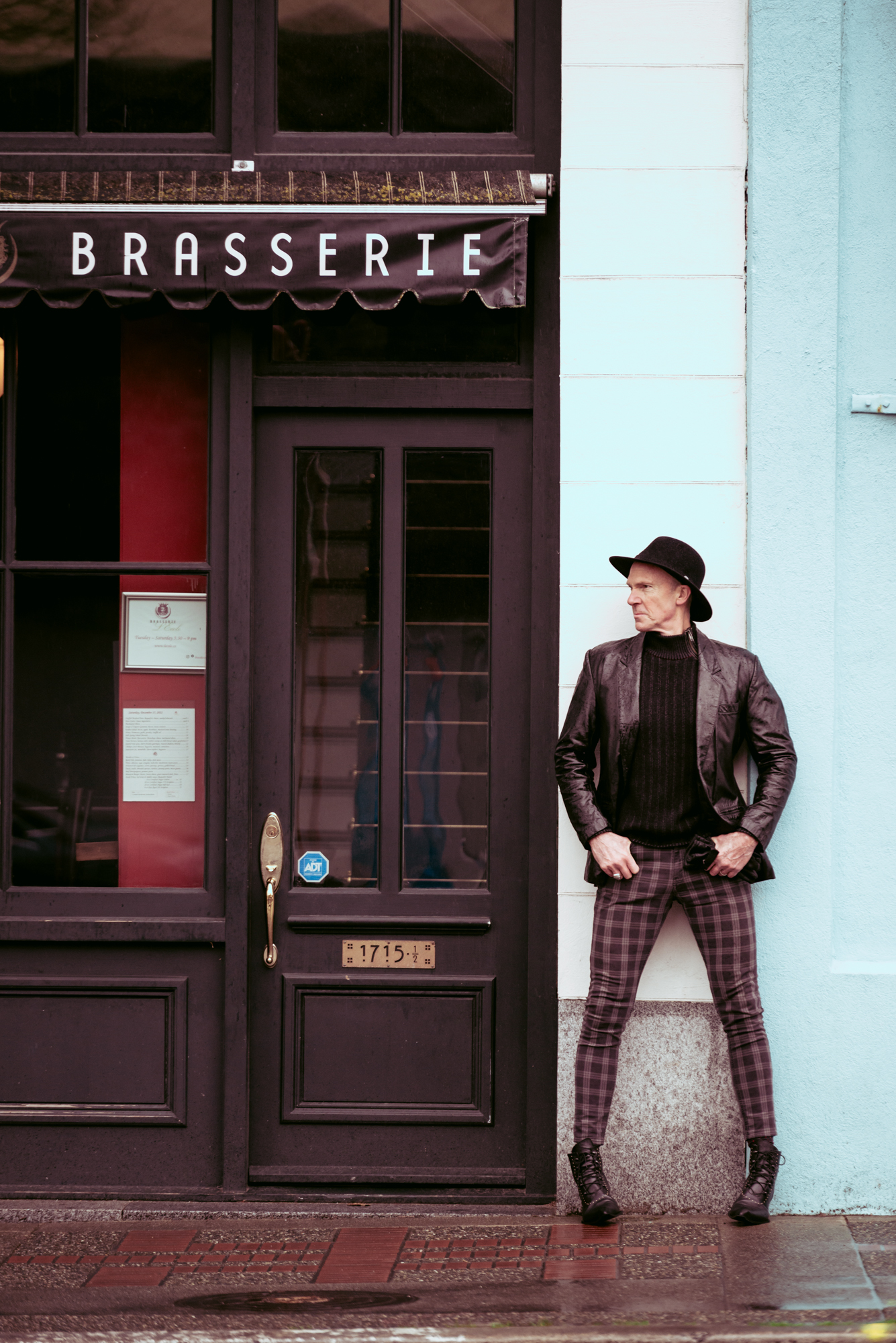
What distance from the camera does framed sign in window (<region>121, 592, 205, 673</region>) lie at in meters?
4.88

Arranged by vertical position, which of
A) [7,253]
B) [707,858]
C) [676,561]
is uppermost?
[7,253]

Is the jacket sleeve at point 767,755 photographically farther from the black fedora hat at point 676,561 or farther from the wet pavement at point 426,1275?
the wet pavement at point 426,1275

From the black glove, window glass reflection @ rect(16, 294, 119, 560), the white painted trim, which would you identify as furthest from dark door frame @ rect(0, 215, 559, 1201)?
the white painted trim

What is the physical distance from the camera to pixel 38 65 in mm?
4926

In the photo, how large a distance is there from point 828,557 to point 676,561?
657 millimetres

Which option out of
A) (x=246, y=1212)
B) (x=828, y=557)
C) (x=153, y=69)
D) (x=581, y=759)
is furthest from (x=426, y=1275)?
(x=153, y=69)

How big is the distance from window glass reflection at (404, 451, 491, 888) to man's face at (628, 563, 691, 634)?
0.67 metres

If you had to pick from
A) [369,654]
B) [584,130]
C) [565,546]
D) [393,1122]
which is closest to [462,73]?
[584,130]

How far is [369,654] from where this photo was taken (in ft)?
15.9

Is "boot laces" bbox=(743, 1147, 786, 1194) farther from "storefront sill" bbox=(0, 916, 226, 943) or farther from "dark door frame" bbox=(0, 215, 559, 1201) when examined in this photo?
"storefront sill" bbox=(0, 916, 226, 943)

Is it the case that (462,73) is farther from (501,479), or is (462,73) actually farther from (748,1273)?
(748,1273)

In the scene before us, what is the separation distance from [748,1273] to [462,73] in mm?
4546

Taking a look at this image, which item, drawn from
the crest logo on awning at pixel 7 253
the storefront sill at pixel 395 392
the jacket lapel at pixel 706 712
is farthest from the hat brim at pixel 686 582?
the crest logo on awning at pixel 7 253

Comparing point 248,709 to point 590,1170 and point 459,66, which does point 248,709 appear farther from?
point 459,66
